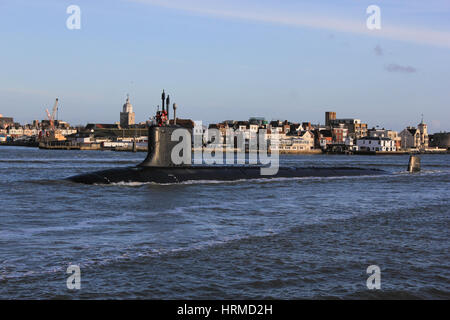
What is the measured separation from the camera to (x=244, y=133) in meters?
171

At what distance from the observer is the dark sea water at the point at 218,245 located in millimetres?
10789

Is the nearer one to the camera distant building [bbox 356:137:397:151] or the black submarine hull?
the black submarine hull

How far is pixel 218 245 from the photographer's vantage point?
14602mm

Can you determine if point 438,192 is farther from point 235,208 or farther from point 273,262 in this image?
point 273,262

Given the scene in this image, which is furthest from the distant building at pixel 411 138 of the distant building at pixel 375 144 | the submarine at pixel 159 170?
the submarine at pixel 159 170

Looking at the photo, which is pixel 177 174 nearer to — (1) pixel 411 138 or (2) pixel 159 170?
(2) pixel 159 170

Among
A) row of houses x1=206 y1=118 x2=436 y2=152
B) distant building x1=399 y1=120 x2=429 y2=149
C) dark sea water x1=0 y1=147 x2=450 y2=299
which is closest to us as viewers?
dark sea water x1=0 y1=147 x2=450 y2=299

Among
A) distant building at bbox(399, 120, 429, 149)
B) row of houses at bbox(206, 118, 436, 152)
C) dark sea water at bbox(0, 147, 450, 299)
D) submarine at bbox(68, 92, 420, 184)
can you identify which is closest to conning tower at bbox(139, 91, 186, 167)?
submarine at bbox(68, 92, 420, 184)

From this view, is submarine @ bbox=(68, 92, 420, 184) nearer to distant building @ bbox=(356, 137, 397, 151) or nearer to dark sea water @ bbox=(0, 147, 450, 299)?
dark sea water @ bbox=(0, 147, 450, 299)

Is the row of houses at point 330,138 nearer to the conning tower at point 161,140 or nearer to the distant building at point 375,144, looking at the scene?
the distant building at point 375,144

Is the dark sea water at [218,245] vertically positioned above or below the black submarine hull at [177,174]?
below

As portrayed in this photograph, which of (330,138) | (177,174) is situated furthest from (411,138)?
(177,174)

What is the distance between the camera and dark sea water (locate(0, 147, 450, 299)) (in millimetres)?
10789

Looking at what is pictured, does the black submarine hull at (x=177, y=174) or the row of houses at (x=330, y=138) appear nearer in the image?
the black submarine hull at (x=177, y=174)
